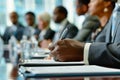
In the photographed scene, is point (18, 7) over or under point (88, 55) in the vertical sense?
over

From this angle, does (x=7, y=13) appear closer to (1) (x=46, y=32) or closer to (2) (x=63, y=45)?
(1) (x=46, y=32)

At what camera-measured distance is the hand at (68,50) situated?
965 millimetres

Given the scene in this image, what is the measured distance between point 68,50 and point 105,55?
115 mm

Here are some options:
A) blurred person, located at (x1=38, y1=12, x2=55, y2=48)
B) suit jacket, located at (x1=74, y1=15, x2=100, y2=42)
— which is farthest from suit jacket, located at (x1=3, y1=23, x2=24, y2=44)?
suit jacket, located at (x1=74, y1=15, x2=100, y2=42)

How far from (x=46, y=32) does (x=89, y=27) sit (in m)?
1.63

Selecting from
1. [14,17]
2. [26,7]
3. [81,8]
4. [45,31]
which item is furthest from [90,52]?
[26,7]

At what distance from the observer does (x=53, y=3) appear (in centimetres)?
630

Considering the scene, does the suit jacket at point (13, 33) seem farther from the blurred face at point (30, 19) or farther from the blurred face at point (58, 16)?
the blurred face at point (58, 16)

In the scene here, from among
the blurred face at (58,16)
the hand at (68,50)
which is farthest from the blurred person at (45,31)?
the hand at (68,50)

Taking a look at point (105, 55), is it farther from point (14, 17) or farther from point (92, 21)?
point (14, 17)

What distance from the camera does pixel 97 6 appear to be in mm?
2295

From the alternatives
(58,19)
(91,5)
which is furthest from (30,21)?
(91,5)

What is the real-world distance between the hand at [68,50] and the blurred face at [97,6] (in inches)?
47.3

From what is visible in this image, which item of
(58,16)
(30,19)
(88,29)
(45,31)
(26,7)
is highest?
(26,7)
